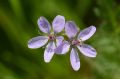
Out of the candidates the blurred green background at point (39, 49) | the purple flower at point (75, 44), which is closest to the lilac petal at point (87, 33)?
the purple flower at point (75, 44)

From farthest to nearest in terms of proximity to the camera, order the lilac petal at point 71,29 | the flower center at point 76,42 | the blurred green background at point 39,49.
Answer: the blurred green background at point 39,49 → the flower center at point 76,42 → the lilac petal at point 71,29

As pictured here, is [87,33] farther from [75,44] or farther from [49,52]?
[49,52]

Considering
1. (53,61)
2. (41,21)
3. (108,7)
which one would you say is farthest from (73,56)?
(53,61)

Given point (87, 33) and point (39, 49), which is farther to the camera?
point (39, 49)

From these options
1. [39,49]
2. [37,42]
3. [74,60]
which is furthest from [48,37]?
[39,49]

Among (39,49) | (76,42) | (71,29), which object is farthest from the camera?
(39,49)

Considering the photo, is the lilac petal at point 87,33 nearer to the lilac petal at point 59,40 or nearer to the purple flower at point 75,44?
the purple flower at point 75,44

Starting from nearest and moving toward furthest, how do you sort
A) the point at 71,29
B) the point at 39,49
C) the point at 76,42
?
the point at 71,29 → the point at 76,42 → the point at 39,49

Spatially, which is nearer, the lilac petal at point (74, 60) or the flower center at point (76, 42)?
the lilac petal at point (74, 60)
